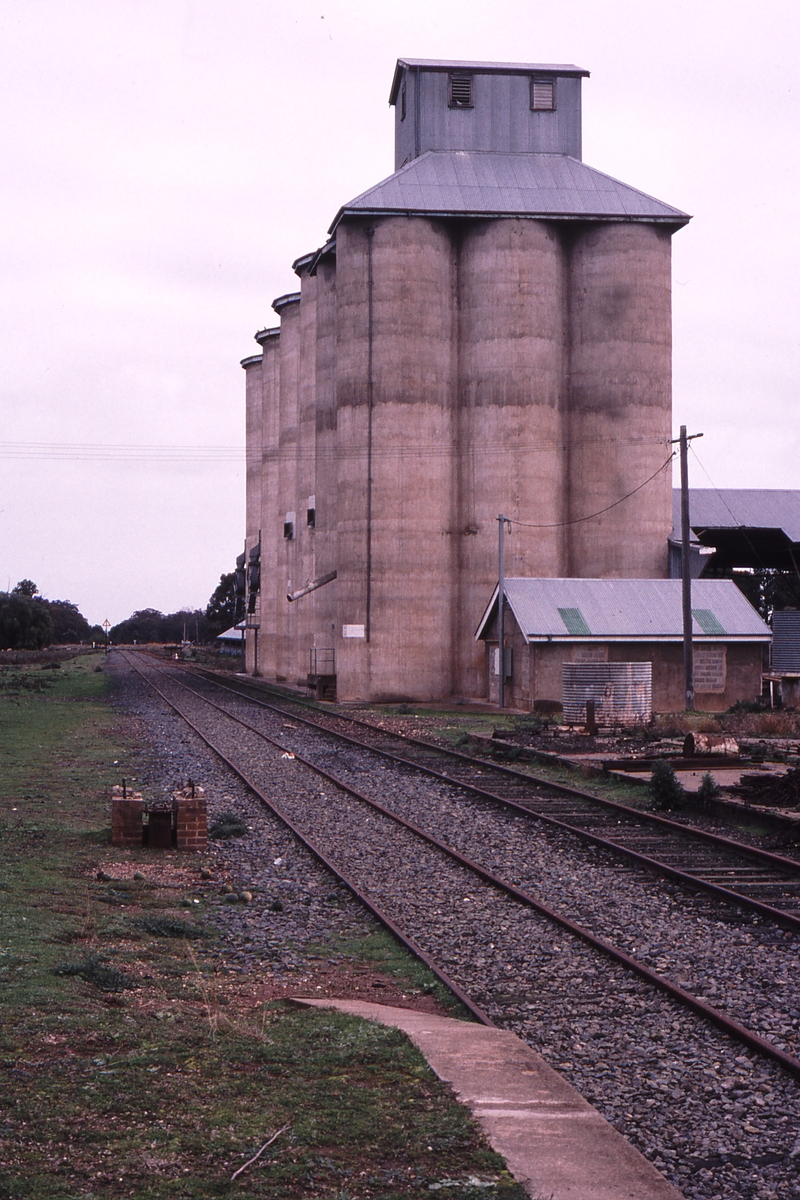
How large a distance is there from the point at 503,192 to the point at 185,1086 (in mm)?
48026

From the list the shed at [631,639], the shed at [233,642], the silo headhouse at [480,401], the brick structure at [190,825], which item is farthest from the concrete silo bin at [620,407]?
the shed at [233,642]

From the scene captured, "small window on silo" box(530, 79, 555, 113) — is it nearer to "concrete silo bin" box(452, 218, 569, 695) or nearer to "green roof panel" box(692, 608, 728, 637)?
"concrete silo bin" box(452, 218, 569, 695)

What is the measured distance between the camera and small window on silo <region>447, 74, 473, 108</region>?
52.8 m

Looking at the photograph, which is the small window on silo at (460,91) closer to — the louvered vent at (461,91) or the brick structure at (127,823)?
the louvered vent at (461,91)

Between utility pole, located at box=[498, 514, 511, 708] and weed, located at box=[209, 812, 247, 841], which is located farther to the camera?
utility pole, located at box=[498, 514, 511, 708]

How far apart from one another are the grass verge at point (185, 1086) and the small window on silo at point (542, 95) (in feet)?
165

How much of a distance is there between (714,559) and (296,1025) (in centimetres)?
5348

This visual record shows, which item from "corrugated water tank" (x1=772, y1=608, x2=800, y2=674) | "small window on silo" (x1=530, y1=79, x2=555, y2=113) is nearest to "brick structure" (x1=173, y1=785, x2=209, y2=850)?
"corrugated water tank" (x1=772, y1=608, x2=800, y2=674)

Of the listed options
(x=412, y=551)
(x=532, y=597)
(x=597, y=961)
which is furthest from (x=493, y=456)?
(x=597, y=961)

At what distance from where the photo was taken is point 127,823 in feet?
47.6

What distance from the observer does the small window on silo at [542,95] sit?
175 ft

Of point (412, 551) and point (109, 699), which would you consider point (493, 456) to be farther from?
point (109, 699)

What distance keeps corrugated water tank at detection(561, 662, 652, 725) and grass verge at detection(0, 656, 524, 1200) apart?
23.2 metres

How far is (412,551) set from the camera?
47000 millimetres
